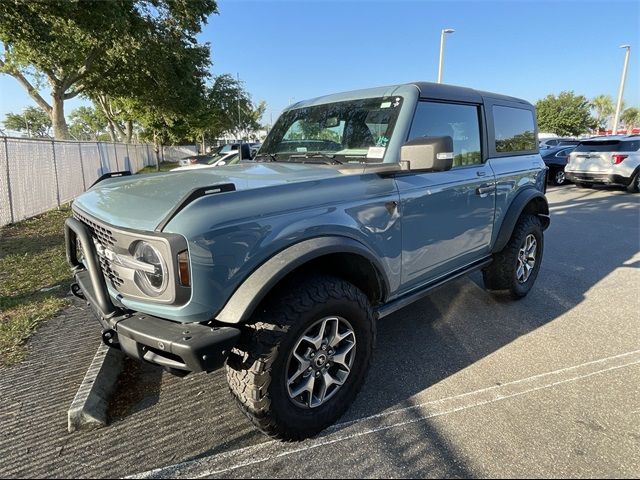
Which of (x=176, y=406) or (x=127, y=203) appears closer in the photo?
(x=127, y=203)

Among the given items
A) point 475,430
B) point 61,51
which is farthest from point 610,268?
point 61,51

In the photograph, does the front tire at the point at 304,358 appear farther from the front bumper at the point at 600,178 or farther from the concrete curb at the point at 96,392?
the front bumper at the point at 600,178

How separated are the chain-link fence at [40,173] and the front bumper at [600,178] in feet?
42.6

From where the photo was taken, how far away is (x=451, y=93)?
322cm

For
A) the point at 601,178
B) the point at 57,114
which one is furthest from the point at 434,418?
the point at 57,114

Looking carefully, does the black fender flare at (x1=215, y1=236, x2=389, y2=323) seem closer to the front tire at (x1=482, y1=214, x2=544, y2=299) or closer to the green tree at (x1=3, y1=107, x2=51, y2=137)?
the front tire at (x1=482, y1=214, x2=544, y2=299)

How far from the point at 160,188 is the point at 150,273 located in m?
0.62

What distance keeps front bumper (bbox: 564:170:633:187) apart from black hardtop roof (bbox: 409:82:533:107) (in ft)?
35.5

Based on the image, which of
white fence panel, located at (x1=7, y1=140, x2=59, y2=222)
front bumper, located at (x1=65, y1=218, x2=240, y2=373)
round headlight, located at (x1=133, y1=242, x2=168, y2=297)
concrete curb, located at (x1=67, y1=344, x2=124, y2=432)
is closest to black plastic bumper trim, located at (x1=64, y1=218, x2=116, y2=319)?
front bumper, located at (x1=65, y1=218, x2=240, y2=373)

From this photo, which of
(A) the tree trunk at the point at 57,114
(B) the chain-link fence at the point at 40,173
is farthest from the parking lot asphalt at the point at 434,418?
(A) the tree trunk at the point at 57,114

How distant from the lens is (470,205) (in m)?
3.23

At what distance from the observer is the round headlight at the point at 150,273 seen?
182 cm

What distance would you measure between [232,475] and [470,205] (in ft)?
8.32

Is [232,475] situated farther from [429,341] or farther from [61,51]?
[61,51]
